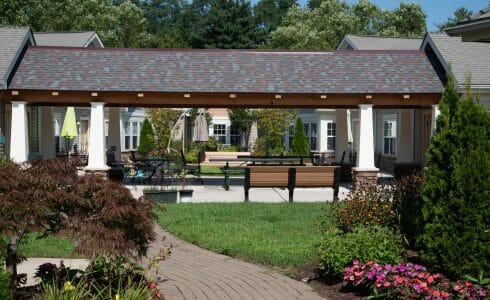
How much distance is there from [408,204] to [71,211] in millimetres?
5796

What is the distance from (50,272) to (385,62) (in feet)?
51.3

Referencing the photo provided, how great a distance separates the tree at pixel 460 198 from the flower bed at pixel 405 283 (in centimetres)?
28

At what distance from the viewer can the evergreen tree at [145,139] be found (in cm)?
3484

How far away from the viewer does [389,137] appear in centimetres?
2883

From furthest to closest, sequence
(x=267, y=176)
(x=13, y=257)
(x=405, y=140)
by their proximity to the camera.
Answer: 1. (x=405, y=140)
2. (x=267, y=176)
3. (x=13, y=257)

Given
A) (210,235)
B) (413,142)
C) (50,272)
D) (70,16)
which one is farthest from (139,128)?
(50,272)

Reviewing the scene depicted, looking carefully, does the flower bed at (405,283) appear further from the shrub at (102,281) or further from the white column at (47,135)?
the white column at (47,135)

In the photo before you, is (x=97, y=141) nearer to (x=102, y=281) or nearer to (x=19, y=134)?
(x=19, y=134)

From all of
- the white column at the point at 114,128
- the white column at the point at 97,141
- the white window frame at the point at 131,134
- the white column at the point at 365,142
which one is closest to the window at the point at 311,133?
the white window frame at the point at 131,134

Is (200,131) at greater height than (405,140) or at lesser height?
greater

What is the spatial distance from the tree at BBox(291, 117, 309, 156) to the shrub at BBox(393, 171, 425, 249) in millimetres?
23411

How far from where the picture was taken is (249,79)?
19500mm

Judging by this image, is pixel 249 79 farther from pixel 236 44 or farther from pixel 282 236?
pixel 236 44

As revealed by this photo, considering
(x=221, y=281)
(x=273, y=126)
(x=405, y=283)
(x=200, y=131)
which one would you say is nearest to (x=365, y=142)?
(x=200, y=131)
